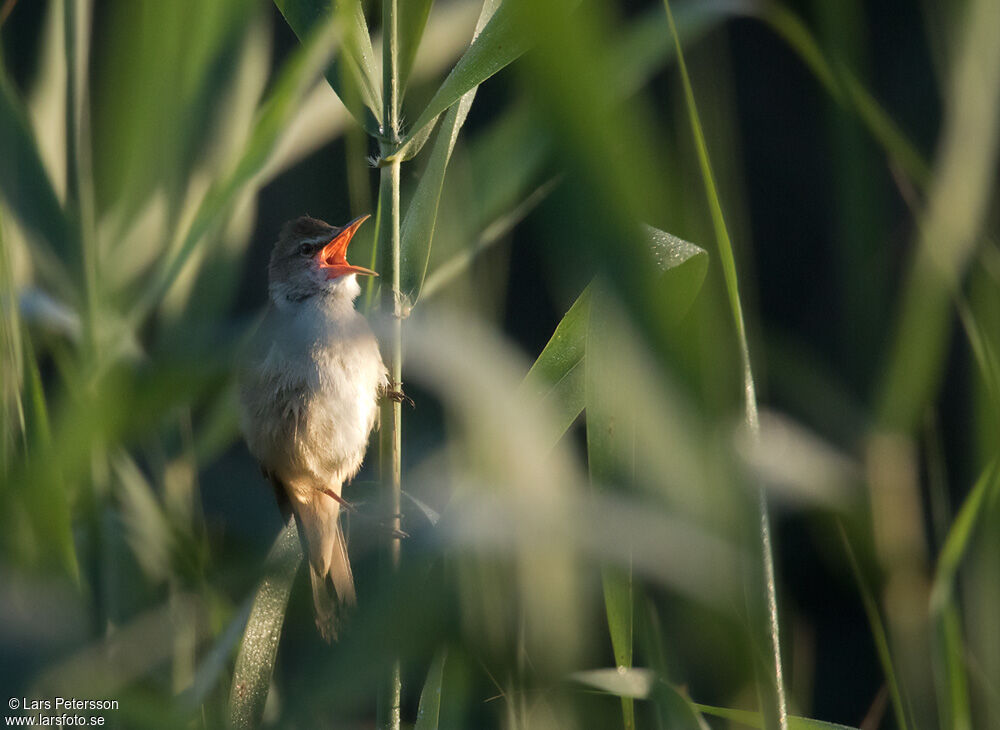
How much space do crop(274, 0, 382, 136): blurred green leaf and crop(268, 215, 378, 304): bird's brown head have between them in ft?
2.42

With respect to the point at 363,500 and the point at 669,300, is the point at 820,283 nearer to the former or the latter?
the point at 363,500

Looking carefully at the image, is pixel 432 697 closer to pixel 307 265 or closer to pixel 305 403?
pixel 305 403

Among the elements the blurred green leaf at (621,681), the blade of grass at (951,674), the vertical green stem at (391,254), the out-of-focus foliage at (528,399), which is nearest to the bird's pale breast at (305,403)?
the out-of-focus foliage at (528,399)

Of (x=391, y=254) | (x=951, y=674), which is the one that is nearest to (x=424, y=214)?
(x=391, y=254)

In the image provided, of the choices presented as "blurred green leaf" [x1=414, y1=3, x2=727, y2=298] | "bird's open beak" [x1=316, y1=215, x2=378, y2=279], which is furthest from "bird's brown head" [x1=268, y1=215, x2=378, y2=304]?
"blurred green leaf" [x1=414, y1=3, x2=727, y2=298]

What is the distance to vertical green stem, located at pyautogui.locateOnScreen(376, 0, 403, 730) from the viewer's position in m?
0.91

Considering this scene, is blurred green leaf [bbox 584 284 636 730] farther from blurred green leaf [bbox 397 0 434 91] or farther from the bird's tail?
blurred green leaf [bbox 397 0 434 91]

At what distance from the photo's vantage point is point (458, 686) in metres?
0.84

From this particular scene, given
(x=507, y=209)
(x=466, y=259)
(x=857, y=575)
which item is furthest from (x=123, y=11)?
(x=857, y=575)

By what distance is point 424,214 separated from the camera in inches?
38.9

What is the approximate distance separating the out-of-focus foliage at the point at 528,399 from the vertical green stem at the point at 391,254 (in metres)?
0.02

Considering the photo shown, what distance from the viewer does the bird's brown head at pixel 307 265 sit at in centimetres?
168

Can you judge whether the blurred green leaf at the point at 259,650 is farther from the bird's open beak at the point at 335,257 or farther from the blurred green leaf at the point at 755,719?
the bird's open beak at the point at 335,257

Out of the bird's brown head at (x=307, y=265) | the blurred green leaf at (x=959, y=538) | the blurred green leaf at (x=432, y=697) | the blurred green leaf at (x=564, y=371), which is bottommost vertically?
the blurred green leaf at (x=432, y=697)
